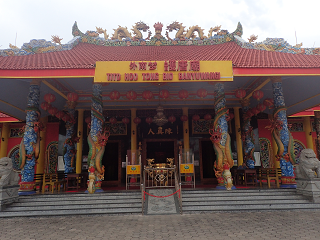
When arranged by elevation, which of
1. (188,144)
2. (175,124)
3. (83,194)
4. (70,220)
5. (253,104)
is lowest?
(70,220)

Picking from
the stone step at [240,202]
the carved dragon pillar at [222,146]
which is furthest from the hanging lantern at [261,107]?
the stone step at [240,202]

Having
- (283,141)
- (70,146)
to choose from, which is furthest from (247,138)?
(70,146)

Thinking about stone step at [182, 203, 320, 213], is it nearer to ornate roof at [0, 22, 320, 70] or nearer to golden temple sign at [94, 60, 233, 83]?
golden temple sign at [94, 60, 233, 83]

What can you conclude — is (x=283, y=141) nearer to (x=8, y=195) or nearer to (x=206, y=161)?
(x=206, y=161)

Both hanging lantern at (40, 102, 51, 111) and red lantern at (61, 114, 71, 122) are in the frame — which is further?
red lantern at (61, 114, 71, 122)

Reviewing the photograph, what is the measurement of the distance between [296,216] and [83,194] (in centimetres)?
556

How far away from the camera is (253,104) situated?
1091 centimetres

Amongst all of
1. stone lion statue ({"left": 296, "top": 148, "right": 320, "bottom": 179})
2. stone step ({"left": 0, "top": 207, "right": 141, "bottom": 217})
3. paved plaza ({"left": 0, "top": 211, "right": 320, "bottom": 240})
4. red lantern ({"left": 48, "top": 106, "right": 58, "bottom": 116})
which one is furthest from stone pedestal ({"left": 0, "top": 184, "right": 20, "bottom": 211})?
stone lion statue ({"left": 296, "top": 148, "right": 320, "bottom": 179})

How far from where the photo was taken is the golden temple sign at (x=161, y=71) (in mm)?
6543

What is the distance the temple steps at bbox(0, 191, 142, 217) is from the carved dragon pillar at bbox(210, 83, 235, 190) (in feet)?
8.77

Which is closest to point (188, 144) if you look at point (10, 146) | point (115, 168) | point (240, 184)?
point (240, 184)

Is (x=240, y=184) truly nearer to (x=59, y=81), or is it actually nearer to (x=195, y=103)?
(x=195, y=103)

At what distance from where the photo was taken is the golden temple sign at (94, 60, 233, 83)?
21.5ft

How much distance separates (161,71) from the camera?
660 cm
